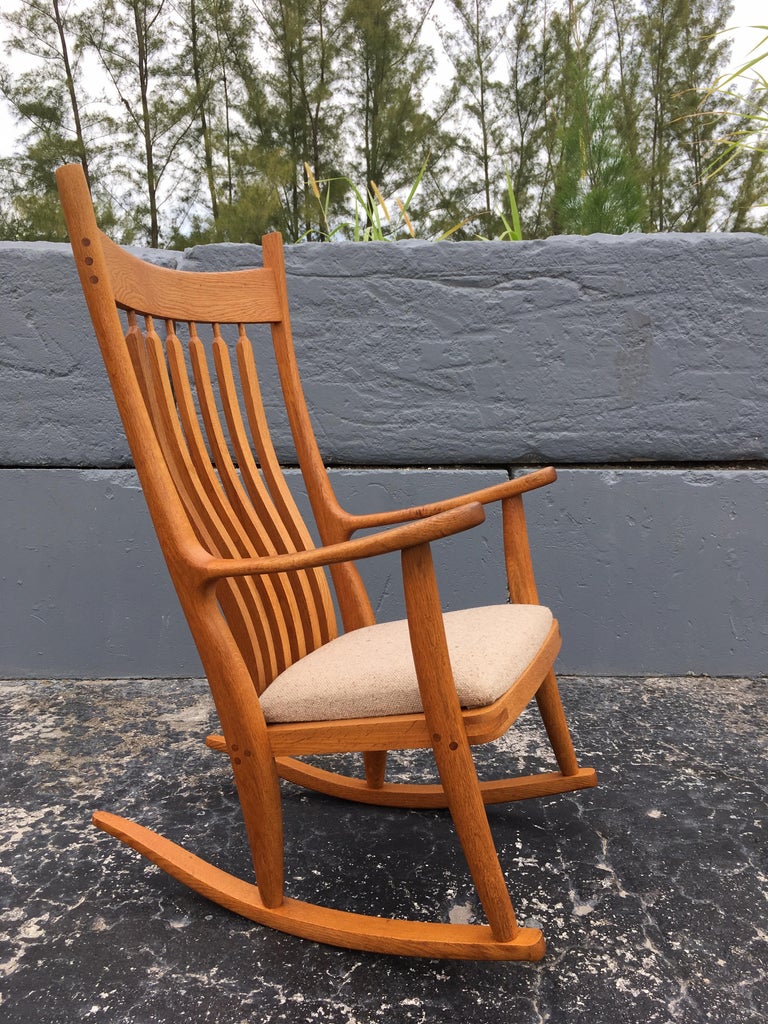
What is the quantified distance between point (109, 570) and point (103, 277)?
4.65 ft

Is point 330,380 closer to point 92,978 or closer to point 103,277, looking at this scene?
point 103,277

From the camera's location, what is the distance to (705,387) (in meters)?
2.36

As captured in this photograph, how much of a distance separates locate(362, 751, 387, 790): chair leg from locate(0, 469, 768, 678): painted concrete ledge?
2.67ft

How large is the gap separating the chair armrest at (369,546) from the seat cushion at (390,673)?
0.59ft

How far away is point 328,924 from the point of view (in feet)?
4.03

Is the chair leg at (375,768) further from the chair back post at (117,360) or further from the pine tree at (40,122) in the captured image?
the pine tree at (40,122)

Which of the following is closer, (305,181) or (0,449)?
(0,449)

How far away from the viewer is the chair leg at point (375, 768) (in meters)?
1.66

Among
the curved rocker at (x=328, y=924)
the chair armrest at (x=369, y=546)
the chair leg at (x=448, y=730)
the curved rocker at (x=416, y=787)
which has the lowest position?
the curved rocker at (x=416, y=787)

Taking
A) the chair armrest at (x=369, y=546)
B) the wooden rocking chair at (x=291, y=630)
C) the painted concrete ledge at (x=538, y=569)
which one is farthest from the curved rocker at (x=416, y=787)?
the painted concrete ledge at (x=538, y=569)

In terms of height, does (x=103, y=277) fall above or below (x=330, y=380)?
above

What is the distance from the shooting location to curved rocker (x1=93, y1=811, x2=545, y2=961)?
1140mm

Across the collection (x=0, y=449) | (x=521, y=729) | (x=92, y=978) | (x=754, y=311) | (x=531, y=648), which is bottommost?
(x=521, y=729)

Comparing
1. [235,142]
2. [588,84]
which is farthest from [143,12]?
[588,84]
